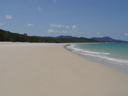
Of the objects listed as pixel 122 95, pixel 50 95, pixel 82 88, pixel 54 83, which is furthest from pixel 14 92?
pixel 122 95

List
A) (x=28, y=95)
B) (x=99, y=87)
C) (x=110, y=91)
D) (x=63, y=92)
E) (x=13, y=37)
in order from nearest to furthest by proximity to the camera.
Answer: (x=28, y=95) < (x=63, y=92) < (x=110, y=91) < (x=99, y=87) < (x=13, y=37)

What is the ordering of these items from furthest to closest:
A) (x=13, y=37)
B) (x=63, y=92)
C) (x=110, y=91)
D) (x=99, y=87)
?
1. (x=13, y=37)
2. (x=99, y=87)
3. (x=110, y=91)
4. (x=63, y=92)

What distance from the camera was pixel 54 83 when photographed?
3.14 m

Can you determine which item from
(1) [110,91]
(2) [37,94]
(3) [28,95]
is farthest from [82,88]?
(3) [28,95]

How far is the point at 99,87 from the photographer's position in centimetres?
302

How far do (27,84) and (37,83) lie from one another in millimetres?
239

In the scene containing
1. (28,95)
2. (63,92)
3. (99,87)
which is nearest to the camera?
(28,95)

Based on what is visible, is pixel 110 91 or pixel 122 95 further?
pixel 110 91

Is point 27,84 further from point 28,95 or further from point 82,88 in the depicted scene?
point 82,88

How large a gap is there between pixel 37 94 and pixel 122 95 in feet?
5.83

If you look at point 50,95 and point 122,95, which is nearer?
point 50,95

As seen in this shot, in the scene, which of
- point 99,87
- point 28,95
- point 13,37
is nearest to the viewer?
point 28,95

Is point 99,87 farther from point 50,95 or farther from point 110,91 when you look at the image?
point 50,95

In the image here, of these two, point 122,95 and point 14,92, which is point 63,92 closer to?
point 14,92
